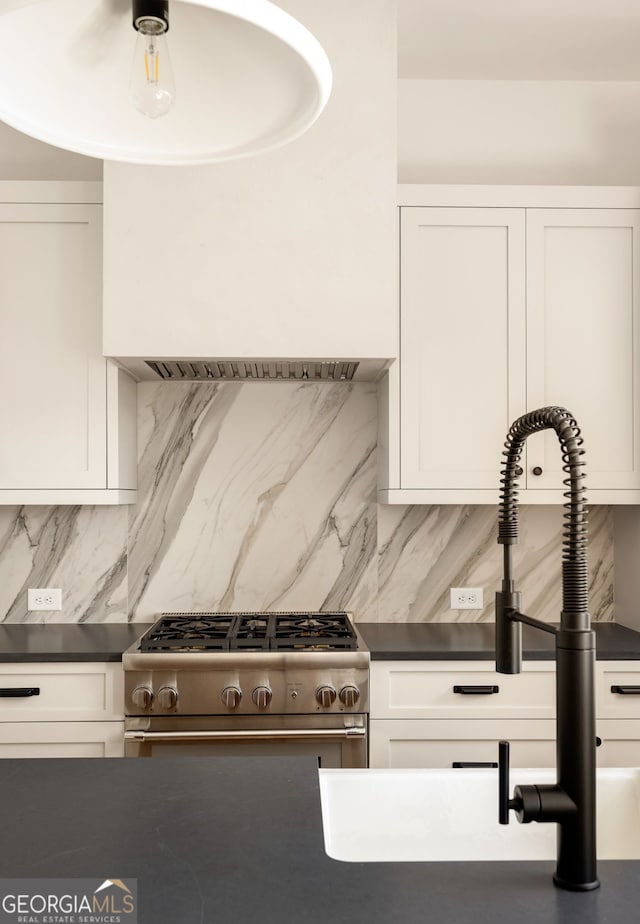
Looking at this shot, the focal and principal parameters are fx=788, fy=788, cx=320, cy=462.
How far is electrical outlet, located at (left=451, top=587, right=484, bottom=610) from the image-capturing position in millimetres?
3016

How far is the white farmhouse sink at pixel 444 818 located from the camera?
113 cm

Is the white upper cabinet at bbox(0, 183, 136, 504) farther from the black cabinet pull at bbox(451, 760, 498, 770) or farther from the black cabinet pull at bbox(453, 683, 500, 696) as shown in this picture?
the black cabinet pull at bbox(451, 760, 498, 770)

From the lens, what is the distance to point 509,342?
270cm

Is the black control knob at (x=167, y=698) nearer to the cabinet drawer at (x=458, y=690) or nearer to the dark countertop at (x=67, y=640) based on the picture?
the dark countertop at (x=67, y=640)

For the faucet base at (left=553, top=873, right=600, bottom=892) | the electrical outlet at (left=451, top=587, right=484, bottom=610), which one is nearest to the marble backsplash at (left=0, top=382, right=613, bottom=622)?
the electrical outlet at (left=451, top=587, right=484, bottom=610)

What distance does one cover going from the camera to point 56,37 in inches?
34.6

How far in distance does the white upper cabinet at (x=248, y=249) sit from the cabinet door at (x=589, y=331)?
1.96 feet

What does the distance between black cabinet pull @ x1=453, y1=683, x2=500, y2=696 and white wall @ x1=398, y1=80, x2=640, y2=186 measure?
190cm

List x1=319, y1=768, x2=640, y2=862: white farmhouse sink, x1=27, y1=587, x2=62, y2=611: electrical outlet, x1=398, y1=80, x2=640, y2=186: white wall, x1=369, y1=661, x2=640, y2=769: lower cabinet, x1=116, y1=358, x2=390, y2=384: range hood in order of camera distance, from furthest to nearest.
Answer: x1=398, y1=80, x2=640, y2=186: white wall, x1=27, y1=587, x2=62, y2=611: electrical outlet, x1=116, y1=358, x2=390, y2=384: range hood, x1=369, y1=661, x2=640, y2=769: lower cabinet, x1=319, y1=768, x2=640, y2=862: white farmhouse sink

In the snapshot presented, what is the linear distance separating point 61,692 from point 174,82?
6.52 feet

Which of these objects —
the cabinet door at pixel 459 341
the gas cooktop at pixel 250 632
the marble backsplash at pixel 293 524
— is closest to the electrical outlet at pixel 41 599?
the marble backsplash at pixel 293 524

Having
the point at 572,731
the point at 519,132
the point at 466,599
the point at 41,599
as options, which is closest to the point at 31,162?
the point at 41,599

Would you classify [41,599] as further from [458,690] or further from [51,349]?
[458,690]

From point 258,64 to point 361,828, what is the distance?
3.42 feet
